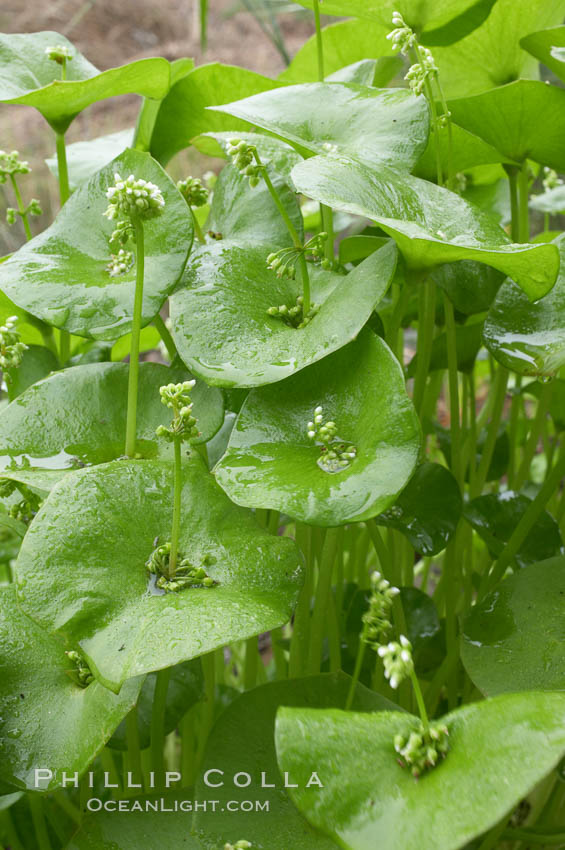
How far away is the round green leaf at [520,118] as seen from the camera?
533 millimetres

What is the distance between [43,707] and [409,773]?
0.73ft

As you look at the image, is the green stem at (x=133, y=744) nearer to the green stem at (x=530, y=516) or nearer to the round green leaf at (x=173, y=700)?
the round green leaf at (x=173, y=700)

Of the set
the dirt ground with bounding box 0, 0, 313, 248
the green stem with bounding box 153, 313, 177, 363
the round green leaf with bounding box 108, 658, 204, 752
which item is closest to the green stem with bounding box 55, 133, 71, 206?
the green stem with bounding box 153, 313, 177, 363

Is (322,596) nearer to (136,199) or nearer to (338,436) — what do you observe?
(338,436)

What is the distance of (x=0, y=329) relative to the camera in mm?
510

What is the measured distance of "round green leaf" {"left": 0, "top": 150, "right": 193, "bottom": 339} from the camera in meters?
0.47

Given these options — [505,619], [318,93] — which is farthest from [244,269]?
[505,619]

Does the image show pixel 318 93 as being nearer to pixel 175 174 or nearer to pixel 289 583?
pixel 289 583

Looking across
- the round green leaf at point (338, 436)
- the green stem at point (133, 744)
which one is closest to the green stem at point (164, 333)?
the round green leaf at point (338, 436)

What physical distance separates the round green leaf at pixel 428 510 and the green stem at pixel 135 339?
17 cm

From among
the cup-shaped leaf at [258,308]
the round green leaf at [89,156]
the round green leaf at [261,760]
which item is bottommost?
the round green leaf at [261,760]

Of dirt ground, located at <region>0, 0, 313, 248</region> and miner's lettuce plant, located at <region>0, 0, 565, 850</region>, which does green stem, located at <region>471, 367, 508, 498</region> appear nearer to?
miner's lettuce plant, located at <region>0, 0, 565, 850</region>

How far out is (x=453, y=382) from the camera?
58 cm

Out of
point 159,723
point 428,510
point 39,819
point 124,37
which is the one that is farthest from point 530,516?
point 124,37
